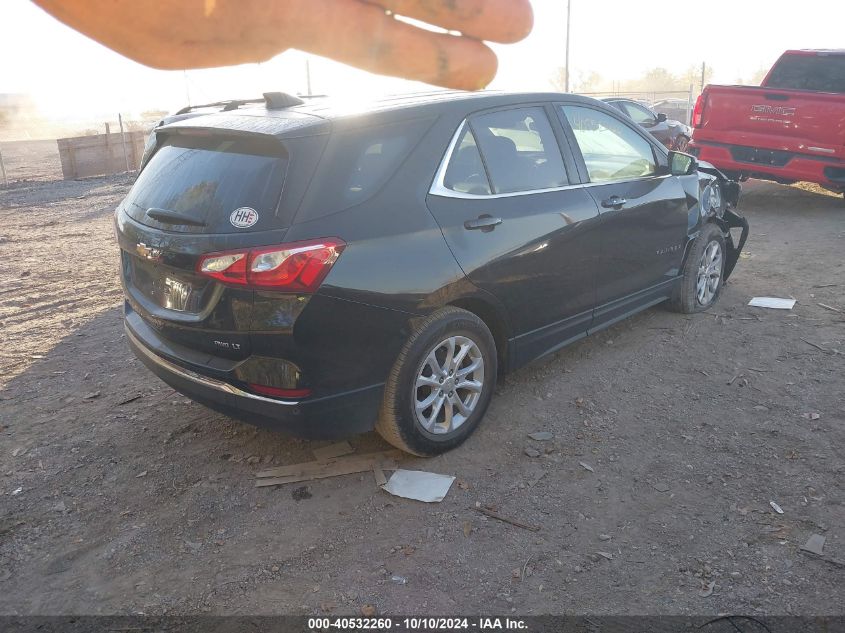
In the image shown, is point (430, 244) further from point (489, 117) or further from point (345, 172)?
point (489, 117)

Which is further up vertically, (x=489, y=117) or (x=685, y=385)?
(x=489, y=117)

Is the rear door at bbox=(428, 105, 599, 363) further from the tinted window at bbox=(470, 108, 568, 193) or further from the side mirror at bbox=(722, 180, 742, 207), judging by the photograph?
the side mirror at bbox=(722, 180, 742, 207)

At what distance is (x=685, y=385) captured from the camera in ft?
14.5

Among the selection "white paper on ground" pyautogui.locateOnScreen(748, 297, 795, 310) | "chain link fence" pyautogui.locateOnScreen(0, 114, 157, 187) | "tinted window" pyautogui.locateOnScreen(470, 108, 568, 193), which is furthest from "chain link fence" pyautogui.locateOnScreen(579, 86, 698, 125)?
"tinted window" pyautogui.locateOnScreen(470, 108, 568, 193)

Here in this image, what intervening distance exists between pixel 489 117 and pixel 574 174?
28.4 inches

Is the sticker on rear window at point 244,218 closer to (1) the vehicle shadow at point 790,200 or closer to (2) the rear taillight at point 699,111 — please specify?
(2) the rear taillight at point 699,111

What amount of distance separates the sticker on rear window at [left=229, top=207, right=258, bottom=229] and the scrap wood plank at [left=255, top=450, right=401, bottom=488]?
1279 mm

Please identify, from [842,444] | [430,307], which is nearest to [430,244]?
[430,307]

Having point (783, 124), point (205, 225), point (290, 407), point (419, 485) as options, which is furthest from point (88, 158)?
point (419, 485)

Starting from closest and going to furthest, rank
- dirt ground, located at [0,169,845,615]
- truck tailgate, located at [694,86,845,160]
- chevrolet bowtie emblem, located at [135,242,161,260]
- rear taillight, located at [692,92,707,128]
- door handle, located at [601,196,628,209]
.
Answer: dirt ground, located at [0,169,845,615] → chevrolet bowtie emblem, located at [135,242,161,260] → door handle, located at [601,196,628,209] → truck tailgate, located at [694,86,845,160] → rear taillight, located at [692,92,707,128]

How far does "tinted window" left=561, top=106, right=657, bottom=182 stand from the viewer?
4434 millimetres

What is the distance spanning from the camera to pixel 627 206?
14.9ft

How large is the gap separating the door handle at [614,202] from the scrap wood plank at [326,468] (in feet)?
6.56

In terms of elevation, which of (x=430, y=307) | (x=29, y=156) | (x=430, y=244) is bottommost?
(x=29, y=156)
